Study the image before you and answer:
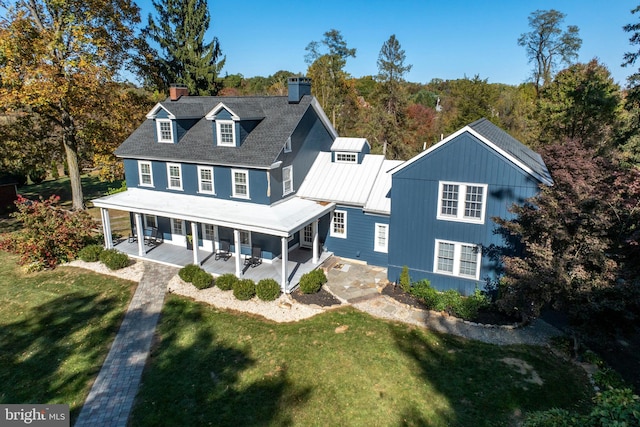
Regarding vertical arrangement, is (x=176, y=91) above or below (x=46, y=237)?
above

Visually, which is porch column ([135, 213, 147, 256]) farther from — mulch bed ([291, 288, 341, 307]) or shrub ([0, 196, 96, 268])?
mulch bed ([291, 288, 341, 307])

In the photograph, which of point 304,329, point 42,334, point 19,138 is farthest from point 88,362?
point 19,138

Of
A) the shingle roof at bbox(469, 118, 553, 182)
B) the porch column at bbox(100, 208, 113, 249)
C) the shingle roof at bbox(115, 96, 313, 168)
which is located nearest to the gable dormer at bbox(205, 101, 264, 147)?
the shingle roof at bbox(115, 96, 313, 168)

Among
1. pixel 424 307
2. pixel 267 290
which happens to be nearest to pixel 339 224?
pixel 267 290

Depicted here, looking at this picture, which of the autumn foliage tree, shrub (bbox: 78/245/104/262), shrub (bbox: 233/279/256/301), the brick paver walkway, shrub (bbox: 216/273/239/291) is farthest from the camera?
shrub (bbox: 78/245/104/262)

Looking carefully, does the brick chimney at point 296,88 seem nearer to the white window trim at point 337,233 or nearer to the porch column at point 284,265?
the white window trim at point 337,233

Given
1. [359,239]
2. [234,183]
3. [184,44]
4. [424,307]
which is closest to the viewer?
[424,307]

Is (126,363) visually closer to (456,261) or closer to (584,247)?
(456,261)
